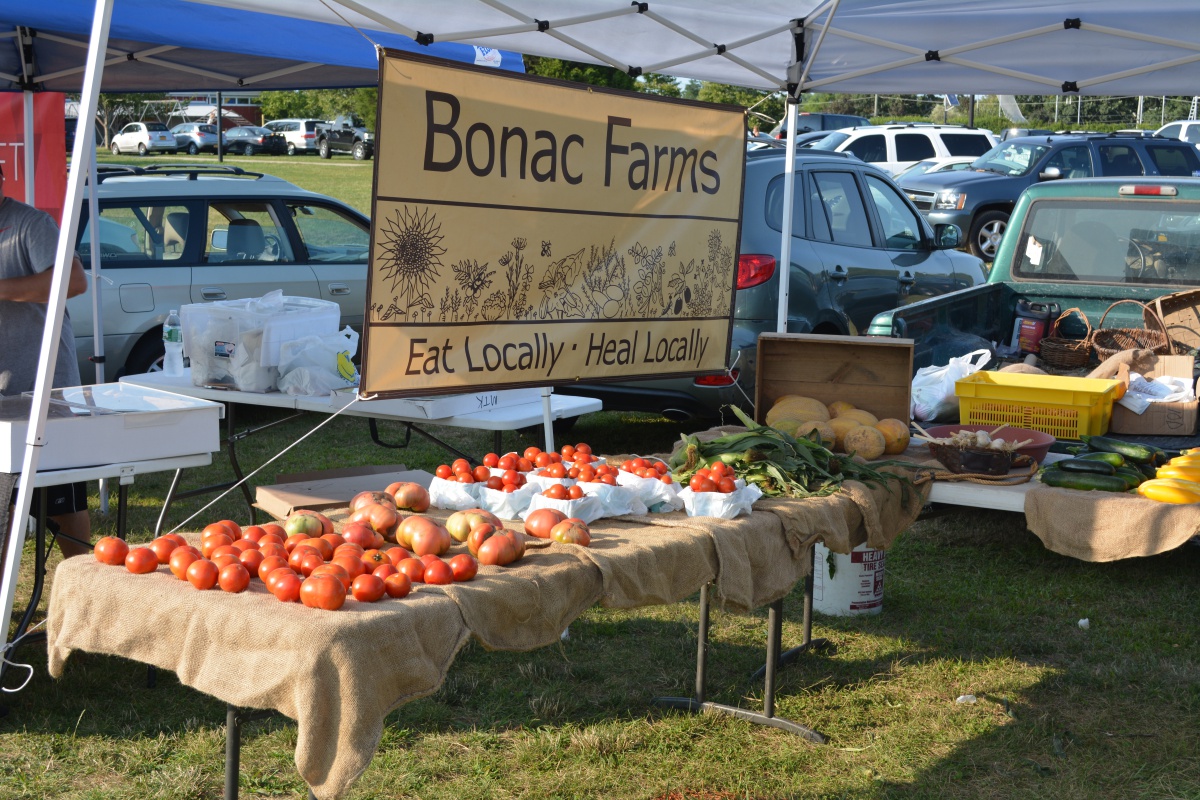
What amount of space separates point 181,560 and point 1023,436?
3394 millimetres

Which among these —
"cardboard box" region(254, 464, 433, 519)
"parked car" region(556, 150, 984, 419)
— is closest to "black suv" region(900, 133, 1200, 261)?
"parked car" region(556, 150, 984, 419)

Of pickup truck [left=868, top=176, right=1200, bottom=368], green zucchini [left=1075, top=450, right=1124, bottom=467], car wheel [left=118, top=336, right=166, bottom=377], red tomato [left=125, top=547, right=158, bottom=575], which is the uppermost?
pickup truck [left=868, top=176, right=1200, bottom=368]

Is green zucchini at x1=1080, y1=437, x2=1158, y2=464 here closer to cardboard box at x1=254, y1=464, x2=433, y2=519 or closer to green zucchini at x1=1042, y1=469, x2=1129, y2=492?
green zucchini at x1=1042, y1=469, x2=1129, y2=492

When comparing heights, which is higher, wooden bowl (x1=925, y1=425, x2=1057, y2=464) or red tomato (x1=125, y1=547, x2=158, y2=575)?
wooden bowl (x1=925, y1=425, x2=1057, y2=464)

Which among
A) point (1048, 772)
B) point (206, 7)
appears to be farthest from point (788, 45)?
point (1048, 772)

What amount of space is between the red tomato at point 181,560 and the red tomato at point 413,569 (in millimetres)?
479

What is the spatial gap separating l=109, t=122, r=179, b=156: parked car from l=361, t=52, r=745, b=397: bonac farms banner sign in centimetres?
3612

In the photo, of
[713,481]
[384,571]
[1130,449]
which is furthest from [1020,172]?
[384,571]

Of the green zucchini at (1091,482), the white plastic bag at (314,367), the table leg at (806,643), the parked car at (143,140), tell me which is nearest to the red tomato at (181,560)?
the table leg at (806,643)

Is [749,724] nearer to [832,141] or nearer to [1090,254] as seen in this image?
[1090,254]

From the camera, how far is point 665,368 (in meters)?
4.77

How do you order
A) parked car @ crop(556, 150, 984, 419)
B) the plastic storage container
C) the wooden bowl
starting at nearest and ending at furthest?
the wooden bowl, the plastic storage container, parked car @ crop(556, 150, 984, 419)

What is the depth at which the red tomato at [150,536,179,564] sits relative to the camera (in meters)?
2.80

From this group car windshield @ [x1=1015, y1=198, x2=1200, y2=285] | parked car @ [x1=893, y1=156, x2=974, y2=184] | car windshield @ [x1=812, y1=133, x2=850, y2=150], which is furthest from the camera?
car windshield @ [x1=812, y1=133, x2=850, y2=150]
